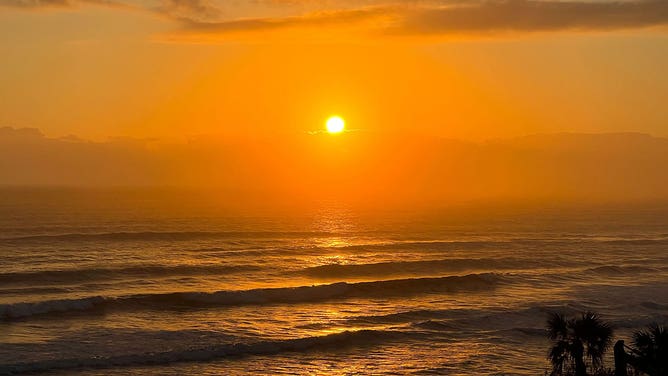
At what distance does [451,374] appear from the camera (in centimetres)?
3139

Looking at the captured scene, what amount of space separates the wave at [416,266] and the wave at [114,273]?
20.2 ft

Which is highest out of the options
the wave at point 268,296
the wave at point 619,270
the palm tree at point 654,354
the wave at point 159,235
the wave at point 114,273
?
the wave at point 159,235

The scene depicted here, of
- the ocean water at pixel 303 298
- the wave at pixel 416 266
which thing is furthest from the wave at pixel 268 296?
the wave at pixel 416 266

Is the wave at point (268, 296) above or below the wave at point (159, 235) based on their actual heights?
below

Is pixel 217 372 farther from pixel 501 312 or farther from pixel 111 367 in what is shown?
pixel 501 312

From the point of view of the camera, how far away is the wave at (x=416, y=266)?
204 ft

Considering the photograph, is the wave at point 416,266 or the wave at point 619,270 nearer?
the wave at point 619,270

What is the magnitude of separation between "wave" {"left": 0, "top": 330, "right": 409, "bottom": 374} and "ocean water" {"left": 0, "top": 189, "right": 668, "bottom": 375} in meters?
0.09

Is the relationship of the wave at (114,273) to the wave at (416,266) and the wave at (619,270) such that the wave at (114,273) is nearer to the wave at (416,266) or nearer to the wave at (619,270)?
the wave at (416,266)

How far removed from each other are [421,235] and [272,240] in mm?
21131

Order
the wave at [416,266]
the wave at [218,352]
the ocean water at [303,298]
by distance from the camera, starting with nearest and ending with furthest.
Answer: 1. the wave at [218,352]
2. the ocean water at [303,298]
3. the wave at [416,266]

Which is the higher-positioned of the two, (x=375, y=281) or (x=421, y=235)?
(x=421, y=235)

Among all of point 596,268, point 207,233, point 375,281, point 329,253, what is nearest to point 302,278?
point 375,281

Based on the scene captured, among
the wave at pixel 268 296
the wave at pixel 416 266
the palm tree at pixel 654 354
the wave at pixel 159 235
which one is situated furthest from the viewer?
the wave at pixel 159 235
